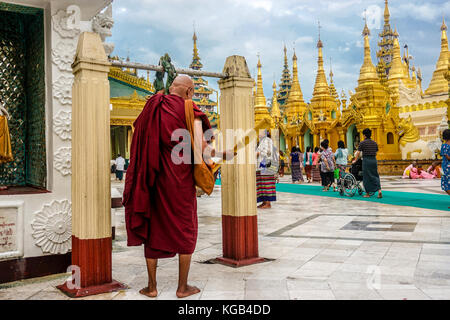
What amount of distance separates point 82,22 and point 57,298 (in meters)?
2.85

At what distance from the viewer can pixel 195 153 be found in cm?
314

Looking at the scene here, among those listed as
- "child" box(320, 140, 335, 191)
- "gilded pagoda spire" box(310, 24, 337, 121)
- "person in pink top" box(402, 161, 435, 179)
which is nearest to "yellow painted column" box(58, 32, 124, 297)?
"child" box(320, 140, 335, 191)

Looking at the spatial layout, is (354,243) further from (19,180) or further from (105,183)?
(19,180)

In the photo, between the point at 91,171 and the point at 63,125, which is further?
the point at 63,125

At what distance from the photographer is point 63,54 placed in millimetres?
4020

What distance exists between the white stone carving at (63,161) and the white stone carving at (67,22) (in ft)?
3.82

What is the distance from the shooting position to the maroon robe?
3.04 meters

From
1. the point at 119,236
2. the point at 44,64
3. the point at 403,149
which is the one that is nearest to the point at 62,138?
the point at 44,64

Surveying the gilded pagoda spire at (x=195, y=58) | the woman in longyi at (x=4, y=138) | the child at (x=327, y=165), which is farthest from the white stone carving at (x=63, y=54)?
the gilded pagoda spire at (x=195, y=58)

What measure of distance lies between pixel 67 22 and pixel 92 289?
2.61 metres

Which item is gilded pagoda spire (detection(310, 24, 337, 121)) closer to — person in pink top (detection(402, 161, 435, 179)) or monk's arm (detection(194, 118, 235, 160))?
person in pink top (detection(402, 161, 435, 179))

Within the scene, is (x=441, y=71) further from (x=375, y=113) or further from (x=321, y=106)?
(x=375, y=113)

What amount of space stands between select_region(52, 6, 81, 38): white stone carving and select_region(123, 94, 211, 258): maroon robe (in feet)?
5.10

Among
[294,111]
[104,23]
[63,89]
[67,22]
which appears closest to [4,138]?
[63,89]
